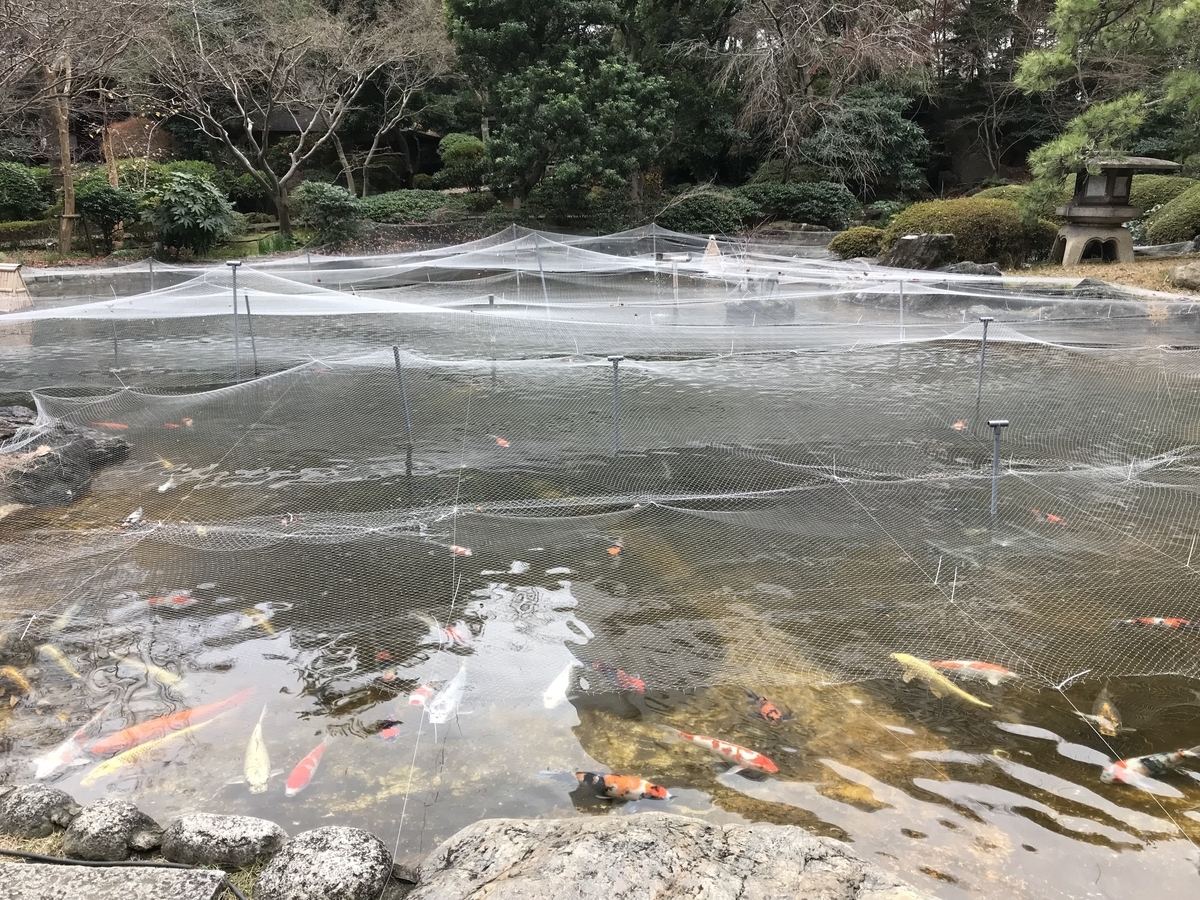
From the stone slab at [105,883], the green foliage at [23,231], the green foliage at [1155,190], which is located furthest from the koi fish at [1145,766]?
the green foliage at [23,231]

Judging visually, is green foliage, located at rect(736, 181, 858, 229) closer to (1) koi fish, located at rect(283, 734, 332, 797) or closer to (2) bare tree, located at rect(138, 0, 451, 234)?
(2) bare tree, located at rect(138, 0, 451, 234)

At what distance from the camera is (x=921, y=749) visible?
323 cm

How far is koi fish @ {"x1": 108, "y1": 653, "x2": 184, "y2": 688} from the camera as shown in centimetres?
366

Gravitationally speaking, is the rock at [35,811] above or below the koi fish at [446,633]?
above

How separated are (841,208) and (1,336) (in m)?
15.5

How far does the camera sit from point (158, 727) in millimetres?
3344

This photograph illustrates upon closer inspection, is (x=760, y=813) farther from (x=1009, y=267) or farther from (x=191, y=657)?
(x=1009, y=267)

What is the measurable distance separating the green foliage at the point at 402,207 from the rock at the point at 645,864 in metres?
16.9

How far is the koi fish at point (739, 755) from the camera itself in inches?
124

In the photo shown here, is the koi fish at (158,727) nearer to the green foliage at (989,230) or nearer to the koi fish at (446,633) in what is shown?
the koi fish at (446,633)

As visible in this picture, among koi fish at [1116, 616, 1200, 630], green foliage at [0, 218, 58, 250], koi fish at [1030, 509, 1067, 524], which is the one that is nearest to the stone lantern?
koi fish at [1030, 509, 1067, 524]

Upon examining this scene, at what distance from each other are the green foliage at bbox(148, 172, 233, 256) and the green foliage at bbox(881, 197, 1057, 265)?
12.4 meters

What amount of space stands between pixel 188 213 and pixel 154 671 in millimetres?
13368

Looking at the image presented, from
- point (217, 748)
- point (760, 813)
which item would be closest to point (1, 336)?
point (217, 748)
